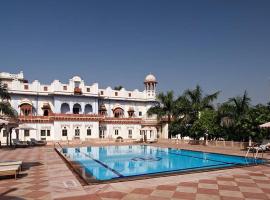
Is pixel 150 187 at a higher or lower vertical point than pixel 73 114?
lower

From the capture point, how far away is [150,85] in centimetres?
5222

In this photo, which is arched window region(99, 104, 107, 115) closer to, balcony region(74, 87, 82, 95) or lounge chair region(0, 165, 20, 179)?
balcony region(74, 87, 82, 95)

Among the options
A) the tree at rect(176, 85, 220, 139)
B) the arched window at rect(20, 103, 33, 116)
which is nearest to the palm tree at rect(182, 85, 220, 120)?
the tree at rect(176, 85, 220, 139)

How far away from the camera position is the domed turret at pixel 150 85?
169 ft

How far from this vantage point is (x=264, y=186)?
9.05 metres

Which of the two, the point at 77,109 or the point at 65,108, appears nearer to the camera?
the point at 65,108

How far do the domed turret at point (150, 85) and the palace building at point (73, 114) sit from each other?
517 centimetres

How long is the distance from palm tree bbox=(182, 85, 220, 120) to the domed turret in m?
18.4

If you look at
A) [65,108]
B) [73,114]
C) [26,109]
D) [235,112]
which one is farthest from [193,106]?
[26,109]

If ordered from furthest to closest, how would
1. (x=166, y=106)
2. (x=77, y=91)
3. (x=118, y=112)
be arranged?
(x=118, y=112) → (x=77, y=91) → (x=166, y=106)

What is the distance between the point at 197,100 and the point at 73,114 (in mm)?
19530

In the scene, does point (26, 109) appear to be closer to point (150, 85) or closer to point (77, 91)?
point (77, 91)

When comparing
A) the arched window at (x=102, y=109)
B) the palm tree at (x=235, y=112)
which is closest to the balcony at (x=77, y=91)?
the arched window at (x=102, y=109)

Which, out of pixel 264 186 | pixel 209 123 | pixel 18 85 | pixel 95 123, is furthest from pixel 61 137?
pixel 264 186
